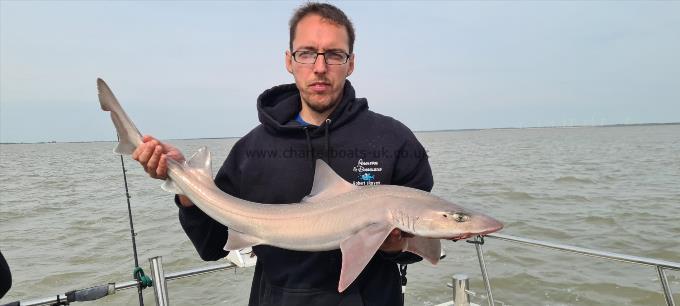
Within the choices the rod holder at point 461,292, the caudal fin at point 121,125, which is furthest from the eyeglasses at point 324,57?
the rod holder at point 461,292

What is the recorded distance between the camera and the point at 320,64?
2717mm

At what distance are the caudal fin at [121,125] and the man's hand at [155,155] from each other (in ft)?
0.21

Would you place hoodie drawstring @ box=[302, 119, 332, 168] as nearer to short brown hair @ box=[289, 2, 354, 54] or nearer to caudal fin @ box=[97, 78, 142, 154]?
short brown hair @ box=[289, 2, 354, 54]

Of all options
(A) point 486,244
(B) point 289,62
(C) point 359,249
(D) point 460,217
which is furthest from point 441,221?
(A) point 486,244

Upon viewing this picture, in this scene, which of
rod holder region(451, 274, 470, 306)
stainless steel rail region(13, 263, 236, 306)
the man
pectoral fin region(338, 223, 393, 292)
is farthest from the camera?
rod holder region(451, 274, 470, 306)

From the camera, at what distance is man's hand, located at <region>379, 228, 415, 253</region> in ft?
8.46

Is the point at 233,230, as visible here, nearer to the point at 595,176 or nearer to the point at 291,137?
Result: the point at 291,137

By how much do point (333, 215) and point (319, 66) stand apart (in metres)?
0.90

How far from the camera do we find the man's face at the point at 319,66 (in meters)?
2.74

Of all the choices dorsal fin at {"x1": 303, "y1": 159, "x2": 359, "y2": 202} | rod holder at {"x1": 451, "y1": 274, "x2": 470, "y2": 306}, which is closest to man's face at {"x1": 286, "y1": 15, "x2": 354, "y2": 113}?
dorsal fin at {"x1": 303, "y1": 159, "x2": 359, "y2": 202}

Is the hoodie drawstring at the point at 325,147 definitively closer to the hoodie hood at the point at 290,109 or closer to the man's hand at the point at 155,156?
the hoodie hood at the point at 290,109

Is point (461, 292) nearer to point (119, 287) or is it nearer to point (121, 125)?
point (119, 287)

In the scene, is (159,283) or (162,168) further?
(159,283)

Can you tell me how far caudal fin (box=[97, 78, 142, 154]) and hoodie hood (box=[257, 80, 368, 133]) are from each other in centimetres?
79
